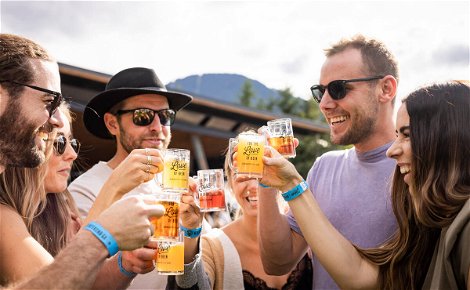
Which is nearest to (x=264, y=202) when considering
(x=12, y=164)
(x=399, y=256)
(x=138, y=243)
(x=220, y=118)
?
(x=399, y=256)

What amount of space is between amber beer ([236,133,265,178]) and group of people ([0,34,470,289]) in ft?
0.28

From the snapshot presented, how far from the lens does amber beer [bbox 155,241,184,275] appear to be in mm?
2512

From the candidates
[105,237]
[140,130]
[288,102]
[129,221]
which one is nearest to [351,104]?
[140,130]

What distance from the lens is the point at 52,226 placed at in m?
2.99

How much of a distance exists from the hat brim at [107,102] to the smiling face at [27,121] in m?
1.58

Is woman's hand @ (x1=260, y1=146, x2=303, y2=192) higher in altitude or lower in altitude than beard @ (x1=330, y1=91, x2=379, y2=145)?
lower

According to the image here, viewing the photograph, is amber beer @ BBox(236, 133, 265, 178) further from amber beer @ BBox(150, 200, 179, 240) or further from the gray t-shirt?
the gray t-shirt

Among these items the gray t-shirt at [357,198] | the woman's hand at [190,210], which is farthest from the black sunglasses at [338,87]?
the woman's hand at [190,210]

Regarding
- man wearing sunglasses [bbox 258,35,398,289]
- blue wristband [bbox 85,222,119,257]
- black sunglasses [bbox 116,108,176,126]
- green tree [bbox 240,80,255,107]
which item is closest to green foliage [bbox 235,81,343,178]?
green tree [bbox 240,80,255,107]

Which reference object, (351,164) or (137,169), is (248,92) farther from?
(137,169)

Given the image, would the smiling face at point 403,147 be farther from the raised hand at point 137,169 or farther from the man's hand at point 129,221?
the man's hand at point 129,221

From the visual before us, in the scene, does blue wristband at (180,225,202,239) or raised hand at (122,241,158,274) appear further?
blue wristband at (180,225,202,239)

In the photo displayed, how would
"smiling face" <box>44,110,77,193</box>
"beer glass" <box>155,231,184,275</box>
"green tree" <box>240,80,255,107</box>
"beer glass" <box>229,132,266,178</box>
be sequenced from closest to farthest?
"beer glass" <box>155,231,184,275</box> < "beer glass" <box>229,132,266,178</box> < "smiling face" <box>44,110,77,193</box> < "green tree" <box>240,80,255,107</box>

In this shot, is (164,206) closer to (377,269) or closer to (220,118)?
(377,269)
